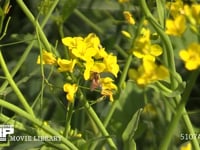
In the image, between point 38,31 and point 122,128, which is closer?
point 38,31

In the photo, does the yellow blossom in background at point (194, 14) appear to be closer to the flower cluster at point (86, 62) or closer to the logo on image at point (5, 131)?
the flower cluster at point (86, 62)

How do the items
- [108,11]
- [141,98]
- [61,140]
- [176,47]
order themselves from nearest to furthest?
[61,140], [141,98], [176,47], [108,11]

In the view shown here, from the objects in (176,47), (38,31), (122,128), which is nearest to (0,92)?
(38,31)

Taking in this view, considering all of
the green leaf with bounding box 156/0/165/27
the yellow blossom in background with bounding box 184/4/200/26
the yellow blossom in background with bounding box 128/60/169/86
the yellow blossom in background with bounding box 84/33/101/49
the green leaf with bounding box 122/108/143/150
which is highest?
the yellow blossom in background with bounding box 184/4/200/26

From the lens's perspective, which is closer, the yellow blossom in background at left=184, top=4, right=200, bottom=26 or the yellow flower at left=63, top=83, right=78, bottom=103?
the yellow blossom in background at left=184, top=4, right=200, bottom=26

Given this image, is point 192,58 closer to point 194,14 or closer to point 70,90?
point 194,14

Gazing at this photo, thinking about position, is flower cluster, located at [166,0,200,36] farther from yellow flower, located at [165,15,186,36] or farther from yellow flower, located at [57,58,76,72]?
yellow flower, located at [57,58,76,72]

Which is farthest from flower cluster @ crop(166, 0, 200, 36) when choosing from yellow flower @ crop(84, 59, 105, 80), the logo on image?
the logo on image

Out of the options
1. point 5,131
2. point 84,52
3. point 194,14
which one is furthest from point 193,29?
point 5,131

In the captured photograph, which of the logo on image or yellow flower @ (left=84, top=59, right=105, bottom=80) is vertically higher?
yellow flower @ (left=84, top=59, right=105, bottom=80)

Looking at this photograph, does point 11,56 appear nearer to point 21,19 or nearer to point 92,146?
point 21,19

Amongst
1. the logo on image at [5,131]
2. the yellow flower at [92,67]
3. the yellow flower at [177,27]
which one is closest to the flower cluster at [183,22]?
the yellow flower at [177,27]
